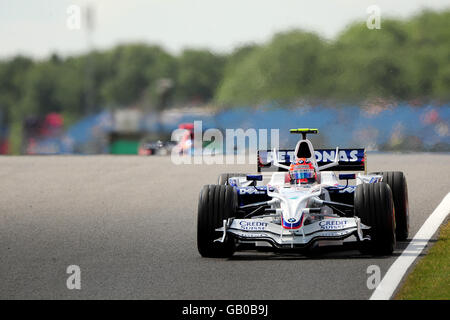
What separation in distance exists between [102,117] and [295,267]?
22.3 m

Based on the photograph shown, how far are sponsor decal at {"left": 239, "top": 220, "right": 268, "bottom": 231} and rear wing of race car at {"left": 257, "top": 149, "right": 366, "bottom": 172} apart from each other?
222cm

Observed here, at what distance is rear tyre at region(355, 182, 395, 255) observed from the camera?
11.7 meters

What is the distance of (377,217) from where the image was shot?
11734 mm

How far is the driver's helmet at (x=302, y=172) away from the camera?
13102 millimetres

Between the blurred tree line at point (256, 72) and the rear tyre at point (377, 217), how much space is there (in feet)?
51.3

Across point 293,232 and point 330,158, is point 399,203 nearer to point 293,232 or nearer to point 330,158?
point 330,158

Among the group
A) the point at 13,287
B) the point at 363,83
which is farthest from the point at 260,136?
the point at 13,287

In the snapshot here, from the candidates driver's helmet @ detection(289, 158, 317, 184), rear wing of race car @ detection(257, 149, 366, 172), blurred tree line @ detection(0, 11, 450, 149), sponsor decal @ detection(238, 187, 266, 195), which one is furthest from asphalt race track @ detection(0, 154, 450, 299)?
blurred tree line @ detection(0, 11, 450, 149)

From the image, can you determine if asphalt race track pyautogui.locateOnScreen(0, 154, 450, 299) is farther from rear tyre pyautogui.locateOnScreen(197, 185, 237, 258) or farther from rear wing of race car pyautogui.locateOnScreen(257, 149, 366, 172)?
rear wing of race car pyautogui.locateOnScreen(257, 149, 366, 172)

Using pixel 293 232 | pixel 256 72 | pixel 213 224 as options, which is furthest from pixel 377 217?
pixel 256 72

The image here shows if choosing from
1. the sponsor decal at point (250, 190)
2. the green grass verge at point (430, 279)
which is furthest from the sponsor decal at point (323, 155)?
the green grass verge at point (430, 279)

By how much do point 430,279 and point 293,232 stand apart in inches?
74.7

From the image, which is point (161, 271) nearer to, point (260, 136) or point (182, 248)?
point (182, 248)
